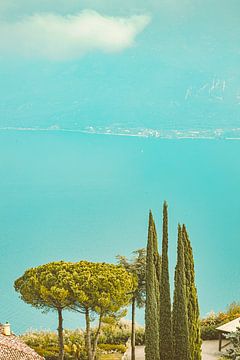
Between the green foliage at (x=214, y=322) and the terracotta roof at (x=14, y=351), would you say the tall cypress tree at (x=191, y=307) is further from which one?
the green foliage at (x=214, y=322)

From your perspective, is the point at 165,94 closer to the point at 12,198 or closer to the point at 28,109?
the point at 28,109

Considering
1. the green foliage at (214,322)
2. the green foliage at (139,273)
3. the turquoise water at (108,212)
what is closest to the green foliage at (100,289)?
the green foliage at (139,273)

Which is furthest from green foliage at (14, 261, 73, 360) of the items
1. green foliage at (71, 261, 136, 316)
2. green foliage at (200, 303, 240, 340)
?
green foliage at (200, 303, 240, 340)

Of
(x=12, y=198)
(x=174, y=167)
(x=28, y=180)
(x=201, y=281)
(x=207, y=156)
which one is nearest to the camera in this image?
(x=201, y=281)

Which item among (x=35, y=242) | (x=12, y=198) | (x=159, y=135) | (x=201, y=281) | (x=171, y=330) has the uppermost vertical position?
(x=159, y=135)

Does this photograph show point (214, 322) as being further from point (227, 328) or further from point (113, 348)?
point (113, 348)

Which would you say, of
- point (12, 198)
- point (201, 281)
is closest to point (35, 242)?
point (201, 281)

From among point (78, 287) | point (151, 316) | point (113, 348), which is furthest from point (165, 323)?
point (113, 348)

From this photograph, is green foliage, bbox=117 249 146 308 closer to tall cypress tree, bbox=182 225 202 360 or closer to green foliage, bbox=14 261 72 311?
green foliage, bbox=14 261 72 311
